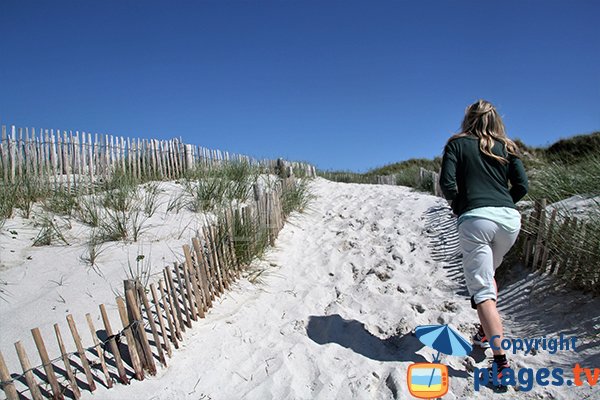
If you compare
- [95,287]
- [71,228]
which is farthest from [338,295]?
[71,228]

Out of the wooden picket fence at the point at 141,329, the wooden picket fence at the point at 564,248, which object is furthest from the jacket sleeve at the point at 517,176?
the wooden picket fence at the point at 141,329

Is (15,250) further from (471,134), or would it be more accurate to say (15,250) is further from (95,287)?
(471,134)

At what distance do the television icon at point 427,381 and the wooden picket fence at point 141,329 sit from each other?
167cm

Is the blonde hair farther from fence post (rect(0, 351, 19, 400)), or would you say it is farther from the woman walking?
fence post (rect(0, 351, 19, 400))

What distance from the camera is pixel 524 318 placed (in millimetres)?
3162

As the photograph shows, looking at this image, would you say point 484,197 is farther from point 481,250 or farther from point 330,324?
point 330,324

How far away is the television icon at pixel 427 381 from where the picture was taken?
2287 millimetres

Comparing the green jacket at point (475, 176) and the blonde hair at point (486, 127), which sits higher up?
the blonde hair at point (486, 127)

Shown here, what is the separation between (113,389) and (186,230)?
2716 mm

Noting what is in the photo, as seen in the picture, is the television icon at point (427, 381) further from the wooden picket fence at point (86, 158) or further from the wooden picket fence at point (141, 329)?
the wooden picket fence at point (86, 158)

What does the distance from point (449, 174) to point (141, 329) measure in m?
2.28

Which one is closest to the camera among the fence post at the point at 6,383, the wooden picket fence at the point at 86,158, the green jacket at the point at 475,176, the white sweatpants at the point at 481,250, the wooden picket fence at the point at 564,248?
the fence post at the point at 6,383

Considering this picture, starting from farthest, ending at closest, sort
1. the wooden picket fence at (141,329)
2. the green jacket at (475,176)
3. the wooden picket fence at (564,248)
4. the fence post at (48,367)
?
the wooden picket fence at (564,248) → the green jacket at (475,176) → the wooden picket fence at (141,329) → the fence post at (48,367)

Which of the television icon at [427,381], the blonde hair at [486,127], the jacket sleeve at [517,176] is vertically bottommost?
the television icon at [427,381]
